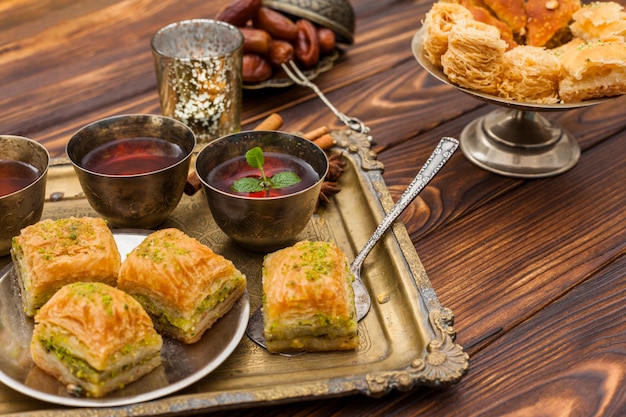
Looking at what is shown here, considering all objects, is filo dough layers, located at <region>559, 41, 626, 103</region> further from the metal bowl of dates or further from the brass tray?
the metal bowl of dates

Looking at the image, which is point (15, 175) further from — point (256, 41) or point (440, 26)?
point (440, 26)

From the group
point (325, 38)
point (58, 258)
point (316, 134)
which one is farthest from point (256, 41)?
point (58, 258)

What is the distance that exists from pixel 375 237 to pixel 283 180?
1.01 ft

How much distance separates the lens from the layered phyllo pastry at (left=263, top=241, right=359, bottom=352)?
65.6 inches

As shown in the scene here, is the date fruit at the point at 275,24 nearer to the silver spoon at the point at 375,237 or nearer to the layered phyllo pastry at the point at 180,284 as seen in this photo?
the silver spoon at the point at 375,237

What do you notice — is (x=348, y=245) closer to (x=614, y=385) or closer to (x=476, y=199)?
(x=476, y=199)

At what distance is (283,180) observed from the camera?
205 centimetres

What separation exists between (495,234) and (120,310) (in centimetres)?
120

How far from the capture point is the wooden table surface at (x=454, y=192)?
5.64 feet


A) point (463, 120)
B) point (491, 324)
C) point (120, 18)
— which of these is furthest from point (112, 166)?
point (120, 18)

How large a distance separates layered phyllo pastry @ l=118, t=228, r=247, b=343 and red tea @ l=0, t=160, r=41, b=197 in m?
0.47

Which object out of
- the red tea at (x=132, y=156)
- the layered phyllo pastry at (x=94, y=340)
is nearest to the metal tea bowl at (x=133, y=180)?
the red tea at (x=132, y=156)

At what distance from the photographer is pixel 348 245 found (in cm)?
213

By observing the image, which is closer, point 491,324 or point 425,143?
point 491,324
